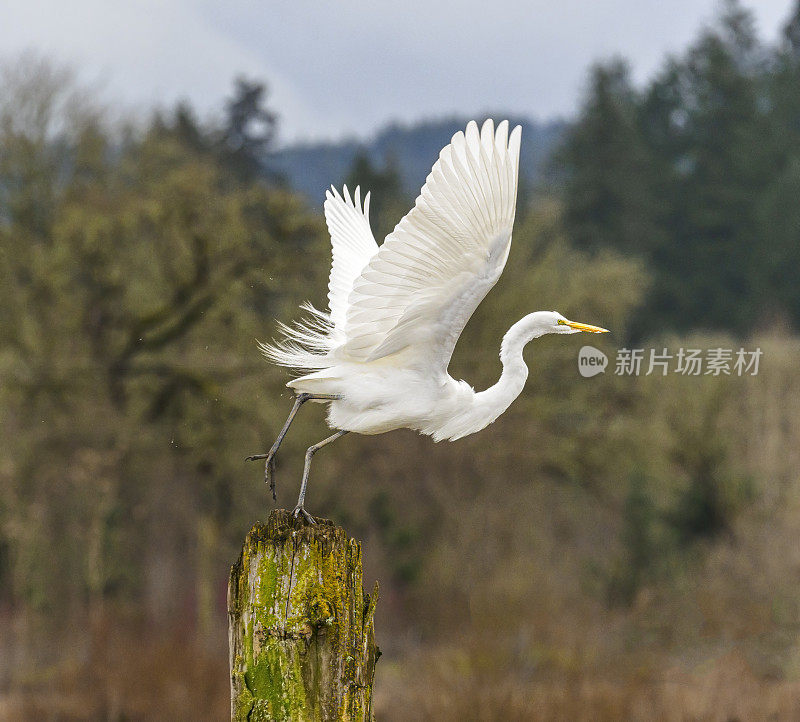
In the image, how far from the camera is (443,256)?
13.5ft

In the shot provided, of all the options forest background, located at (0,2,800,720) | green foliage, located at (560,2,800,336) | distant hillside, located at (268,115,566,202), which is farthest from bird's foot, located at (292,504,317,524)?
green foliage, located at (560,2,800,336)

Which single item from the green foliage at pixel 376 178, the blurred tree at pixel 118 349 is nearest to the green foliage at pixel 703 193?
the green foliage at pixel 376 178

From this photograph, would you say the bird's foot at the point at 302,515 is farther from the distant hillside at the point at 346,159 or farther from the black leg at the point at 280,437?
the distant hillside at the point at 346,159

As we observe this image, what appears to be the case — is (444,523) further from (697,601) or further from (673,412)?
(673,412)

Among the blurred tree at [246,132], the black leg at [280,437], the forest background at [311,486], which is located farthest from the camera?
the blurred tree at [246,132]

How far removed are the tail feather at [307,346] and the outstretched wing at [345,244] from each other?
103mm

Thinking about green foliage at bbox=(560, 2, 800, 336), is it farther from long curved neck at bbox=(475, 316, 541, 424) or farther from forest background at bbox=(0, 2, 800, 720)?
long curved neck at bbox=(475, 316, 541, 424)

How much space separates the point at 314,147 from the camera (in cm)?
3919

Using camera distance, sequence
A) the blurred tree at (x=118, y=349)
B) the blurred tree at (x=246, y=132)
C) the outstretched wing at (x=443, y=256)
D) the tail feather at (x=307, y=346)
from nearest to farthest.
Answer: the outstretched wing at (x=443, y=256), the tail feather at (x=307, y=346), the blurred tree at (x=118, y=349), the blurred tree at (x=246, y=132)

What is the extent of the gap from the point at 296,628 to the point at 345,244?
2.25 m

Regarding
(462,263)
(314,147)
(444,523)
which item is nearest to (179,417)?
(444,523)

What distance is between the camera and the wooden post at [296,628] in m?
3.61

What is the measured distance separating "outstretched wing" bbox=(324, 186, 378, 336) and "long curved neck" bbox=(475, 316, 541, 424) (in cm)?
76

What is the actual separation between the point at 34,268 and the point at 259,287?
3.60 meters
